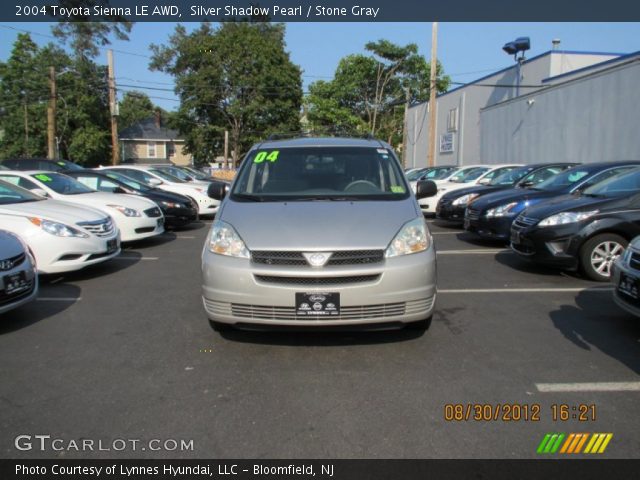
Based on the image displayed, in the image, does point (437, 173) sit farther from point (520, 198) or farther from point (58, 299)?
point (58, 299)

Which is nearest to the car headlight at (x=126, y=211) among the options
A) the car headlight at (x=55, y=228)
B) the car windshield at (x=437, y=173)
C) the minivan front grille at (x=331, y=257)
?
the car headlight at (x=55, y=228)

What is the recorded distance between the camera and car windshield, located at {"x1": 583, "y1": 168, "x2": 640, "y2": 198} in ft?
22.9

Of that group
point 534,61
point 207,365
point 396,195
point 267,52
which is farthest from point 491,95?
point 207,365

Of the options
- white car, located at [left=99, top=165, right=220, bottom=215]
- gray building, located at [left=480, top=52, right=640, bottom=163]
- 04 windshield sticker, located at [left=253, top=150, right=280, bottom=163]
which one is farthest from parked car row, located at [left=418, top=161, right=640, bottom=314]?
white car, located at [left=99, top=165, right=220, bottom=215]

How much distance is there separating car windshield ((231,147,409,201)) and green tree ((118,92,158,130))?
224 ft

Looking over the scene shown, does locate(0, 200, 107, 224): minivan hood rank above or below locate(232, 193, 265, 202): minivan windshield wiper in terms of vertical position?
below

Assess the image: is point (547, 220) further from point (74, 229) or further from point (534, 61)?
point (534, 61)

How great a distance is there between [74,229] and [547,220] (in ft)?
20.5

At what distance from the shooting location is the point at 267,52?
138 feet

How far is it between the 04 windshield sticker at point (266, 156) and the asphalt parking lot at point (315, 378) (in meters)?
1.70

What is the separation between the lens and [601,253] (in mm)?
6590

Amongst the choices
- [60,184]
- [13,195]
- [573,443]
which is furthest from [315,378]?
[60,184]

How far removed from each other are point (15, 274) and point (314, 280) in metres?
3.01

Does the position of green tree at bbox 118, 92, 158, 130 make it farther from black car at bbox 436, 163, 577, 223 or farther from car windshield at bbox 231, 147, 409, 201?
car windshield at bbox 231, 147, 409, 201
